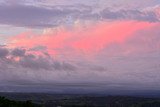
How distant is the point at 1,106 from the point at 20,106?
1189cm

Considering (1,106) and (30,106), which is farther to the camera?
(30,106)

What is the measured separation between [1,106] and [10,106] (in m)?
4.19

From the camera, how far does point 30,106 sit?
A: 167 metres

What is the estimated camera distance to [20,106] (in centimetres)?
16150

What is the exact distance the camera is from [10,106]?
154125 millimetres

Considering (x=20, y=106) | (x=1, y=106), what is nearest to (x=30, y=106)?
(x=20, y=106)

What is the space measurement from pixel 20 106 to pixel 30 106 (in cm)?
652

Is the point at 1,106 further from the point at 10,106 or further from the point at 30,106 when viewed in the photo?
the point at 30,106

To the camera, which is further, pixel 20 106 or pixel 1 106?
pixel 20 106

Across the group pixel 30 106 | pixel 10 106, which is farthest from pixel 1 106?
pixel 30 106

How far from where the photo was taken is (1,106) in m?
151

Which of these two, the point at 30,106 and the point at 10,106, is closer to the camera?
the point at 10,106

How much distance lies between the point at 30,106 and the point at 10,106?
47.1ft
